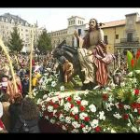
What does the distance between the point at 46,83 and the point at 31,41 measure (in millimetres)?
704

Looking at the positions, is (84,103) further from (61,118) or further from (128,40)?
(128,40)

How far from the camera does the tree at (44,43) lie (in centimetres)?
459

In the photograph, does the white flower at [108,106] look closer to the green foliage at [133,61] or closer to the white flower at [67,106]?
the white flower at [67,106]

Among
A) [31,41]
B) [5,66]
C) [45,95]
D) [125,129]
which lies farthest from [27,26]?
[125,129]

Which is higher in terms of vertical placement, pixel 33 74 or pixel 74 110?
pixel 33 74

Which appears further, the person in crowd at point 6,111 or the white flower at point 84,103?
the person in crowd at point 6,111

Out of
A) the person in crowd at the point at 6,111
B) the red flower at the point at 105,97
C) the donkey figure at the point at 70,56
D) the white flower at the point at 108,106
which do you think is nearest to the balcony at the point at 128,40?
the donkey figure at the point at 70,56

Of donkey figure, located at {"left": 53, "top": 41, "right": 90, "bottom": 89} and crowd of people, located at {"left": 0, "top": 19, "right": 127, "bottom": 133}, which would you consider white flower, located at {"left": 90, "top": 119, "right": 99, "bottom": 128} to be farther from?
donkey figure, located at {"left": 53, "top": 41, "right": 90, "bottom": 89}

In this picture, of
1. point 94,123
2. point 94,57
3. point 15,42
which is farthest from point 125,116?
point 15,42

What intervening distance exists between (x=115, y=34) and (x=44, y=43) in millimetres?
Answer: 1059

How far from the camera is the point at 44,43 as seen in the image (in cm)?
465

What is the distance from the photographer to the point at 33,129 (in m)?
4.08

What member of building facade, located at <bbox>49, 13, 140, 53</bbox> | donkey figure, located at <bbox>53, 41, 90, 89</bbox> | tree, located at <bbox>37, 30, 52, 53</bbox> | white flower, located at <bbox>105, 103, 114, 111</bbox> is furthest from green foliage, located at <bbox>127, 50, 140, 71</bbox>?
tree, located at <bbox>37, 30, 52, 53</bbox>

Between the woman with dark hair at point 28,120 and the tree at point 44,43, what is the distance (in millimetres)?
886
